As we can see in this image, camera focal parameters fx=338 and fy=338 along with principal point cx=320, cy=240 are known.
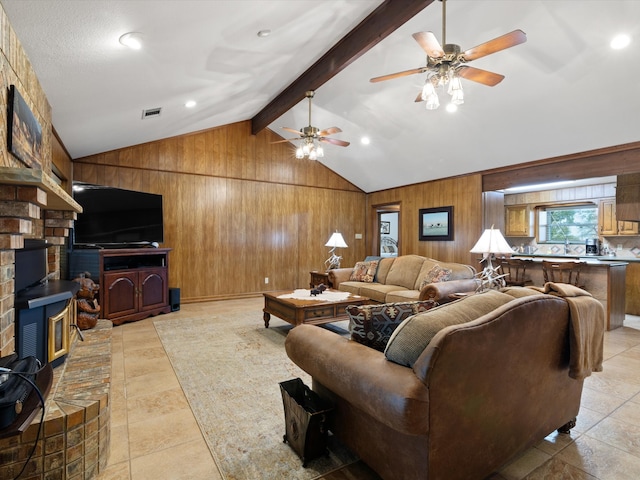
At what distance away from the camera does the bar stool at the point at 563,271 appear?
449cm

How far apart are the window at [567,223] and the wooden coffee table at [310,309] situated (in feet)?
18.7

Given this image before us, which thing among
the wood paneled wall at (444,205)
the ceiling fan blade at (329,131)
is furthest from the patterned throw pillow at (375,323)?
the wood paneled wall at (444,205)

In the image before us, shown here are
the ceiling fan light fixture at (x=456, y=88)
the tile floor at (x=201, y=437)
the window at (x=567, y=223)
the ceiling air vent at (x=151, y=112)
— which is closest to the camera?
the tile floor at (x=201, y=437)

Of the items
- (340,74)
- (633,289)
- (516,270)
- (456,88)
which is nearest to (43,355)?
(456,88)

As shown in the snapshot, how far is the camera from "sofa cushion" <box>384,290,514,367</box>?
4.49 ft

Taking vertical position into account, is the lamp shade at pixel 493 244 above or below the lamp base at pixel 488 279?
above

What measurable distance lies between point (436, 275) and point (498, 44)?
291 centimetres

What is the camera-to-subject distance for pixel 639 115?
376 centimetres

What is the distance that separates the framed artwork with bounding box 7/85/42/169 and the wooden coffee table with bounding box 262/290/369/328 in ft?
8.35

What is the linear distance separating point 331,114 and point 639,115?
395 centimetres

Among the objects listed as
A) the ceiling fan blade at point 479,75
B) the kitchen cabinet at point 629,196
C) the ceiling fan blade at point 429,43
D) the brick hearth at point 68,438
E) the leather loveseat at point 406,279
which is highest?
A: the ceiling fan blade at point 429,43

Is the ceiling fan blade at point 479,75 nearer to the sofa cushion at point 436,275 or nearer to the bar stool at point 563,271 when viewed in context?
the sofa cushion at point 436,275

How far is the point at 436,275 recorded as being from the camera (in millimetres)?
4566

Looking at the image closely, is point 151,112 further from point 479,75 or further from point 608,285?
point 608,285
